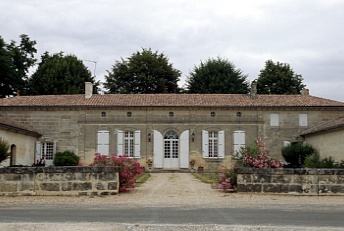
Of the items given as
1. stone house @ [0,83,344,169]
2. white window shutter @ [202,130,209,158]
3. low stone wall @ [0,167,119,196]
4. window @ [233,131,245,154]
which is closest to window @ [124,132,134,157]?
stone house @ [0,83,344,169]

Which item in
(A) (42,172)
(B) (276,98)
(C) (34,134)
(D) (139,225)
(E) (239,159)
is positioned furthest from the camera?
(B) (276,98)

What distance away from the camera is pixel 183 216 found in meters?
8.38

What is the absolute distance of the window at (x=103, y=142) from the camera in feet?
90.8

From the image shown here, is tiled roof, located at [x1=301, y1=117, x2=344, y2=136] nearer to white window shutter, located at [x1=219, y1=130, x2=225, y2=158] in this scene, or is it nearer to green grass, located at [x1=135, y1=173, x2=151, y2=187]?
white window shutter, located at [x1=219, y1=130, x2=225, y2=158]

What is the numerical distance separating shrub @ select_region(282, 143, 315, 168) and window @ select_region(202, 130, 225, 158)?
3862mm

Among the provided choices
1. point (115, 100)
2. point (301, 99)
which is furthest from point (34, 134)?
point (301, 99)

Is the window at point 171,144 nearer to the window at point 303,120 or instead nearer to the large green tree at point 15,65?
the window at point 303,120

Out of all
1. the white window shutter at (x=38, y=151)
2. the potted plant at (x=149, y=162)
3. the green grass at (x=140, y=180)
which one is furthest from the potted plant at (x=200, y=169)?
the white window shutter at (x=38, y=151)

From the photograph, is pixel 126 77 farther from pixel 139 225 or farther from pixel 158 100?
pixel 139 225

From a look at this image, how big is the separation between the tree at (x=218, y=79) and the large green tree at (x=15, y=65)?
1461 cm

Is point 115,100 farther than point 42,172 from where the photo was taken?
Yes

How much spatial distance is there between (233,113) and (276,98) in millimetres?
3187

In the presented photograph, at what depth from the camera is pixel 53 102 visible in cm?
2797

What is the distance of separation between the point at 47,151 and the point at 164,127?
24.5 feet
